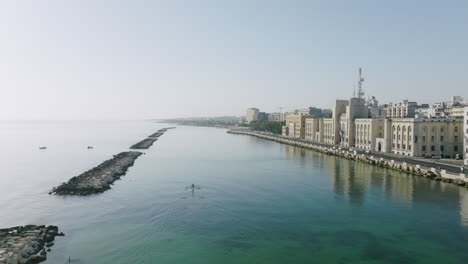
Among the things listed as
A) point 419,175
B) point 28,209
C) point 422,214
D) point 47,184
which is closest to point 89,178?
point 47,184

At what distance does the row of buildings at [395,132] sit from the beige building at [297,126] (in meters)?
8.35

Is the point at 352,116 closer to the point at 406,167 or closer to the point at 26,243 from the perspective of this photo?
the point at 406,167

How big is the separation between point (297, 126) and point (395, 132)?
5300cm

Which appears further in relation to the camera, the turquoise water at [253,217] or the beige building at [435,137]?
the beige building at [435,137]

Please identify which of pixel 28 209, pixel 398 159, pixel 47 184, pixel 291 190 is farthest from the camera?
pixel 398 159

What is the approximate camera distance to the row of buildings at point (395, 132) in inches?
2095

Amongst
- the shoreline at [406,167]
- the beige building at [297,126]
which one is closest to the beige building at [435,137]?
the shoreline at [406,167]

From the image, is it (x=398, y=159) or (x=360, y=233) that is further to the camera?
(x=398, y=159)

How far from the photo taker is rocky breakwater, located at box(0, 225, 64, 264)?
19.2 m

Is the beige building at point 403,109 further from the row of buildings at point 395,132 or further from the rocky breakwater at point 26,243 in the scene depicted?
the rocky breakwater at point 26,243

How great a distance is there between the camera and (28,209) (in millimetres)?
30328

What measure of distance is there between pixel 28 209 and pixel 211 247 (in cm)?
1799

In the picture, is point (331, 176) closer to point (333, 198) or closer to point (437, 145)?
point (333, 198)

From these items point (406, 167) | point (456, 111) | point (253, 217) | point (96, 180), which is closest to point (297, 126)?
point (456, 111)
